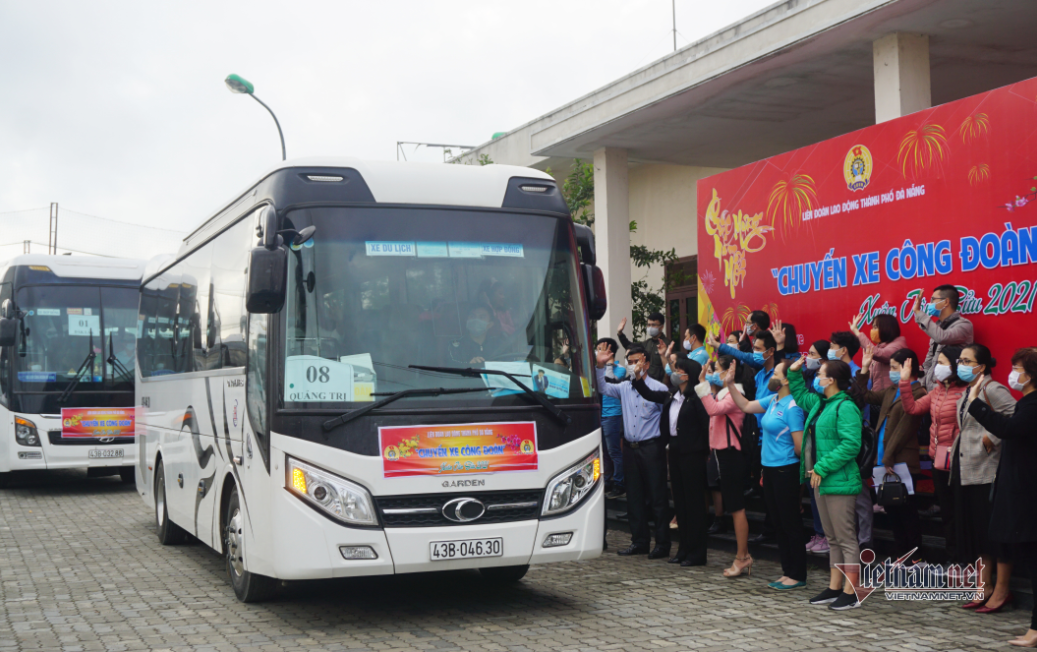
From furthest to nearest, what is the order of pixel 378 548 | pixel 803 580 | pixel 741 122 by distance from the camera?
pixel 741 122 < pixel 803 580 < pixel 378 548

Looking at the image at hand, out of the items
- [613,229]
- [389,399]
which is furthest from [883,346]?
[613,229]

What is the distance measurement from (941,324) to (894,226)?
1.14 meters

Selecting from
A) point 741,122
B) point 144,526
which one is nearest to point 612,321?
point 741,122

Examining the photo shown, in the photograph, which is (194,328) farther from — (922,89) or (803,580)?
(922,89)

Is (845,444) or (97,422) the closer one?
(845,444)

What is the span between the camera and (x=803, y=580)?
8133 mm

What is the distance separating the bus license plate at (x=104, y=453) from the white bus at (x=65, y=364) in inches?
0.6

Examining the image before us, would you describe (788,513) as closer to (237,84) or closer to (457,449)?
(457,449)

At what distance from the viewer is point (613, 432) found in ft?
37.1

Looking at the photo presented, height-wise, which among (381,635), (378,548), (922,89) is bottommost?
(381,635)

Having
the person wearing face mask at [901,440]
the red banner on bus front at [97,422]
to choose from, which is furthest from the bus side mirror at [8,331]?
the person wearing face mask at [901,440]

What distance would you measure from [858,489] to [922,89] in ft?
18.4

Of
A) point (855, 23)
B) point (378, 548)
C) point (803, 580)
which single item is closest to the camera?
point (378, 548)

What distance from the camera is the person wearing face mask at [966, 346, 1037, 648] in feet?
20.6
